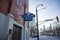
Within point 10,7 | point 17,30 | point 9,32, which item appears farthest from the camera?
point 17,30

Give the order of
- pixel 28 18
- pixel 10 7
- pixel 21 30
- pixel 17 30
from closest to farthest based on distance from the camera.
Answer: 1. pixel 10 7
2. pixel 28 18
3. pixel 17 30
4. pixel 21 30

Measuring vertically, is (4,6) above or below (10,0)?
below

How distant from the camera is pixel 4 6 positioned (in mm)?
4750

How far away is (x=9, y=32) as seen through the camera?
4914 millimetres

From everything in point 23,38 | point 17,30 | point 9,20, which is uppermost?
point 9,20

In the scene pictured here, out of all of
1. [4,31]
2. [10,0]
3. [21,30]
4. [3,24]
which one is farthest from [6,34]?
[21,30]

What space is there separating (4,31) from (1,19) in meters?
0.56

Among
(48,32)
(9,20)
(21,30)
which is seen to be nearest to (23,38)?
(21,30)

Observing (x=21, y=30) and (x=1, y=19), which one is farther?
(x=21, y=30)

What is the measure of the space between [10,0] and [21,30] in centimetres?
256

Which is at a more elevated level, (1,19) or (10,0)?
(10,0)

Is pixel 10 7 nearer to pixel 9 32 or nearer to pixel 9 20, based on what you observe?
pixel 9 20

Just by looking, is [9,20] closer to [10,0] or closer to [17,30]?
[10,0]

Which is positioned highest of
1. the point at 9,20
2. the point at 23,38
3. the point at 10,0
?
the point at 10,0
